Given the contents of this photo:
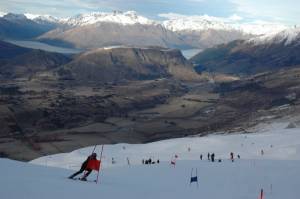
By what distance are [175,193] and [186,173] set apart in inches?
500

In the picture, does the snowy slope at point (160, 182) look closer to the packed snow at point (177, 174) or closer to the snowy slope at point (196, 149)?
the packed snow at point (177, 174)

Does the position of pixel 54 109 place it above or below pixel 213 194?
above

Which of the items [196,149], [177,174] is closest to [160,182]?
[177,174]

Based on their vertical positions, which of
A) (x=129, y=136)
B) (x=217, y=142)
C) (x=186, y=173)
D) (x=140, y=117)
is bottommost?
(x=186, y=173)

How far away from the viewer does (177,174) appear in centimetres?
2953

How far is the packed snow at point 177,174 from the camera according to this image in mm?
13711

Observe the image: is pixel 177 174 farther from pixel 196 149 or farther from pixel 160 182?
pixel 196 149

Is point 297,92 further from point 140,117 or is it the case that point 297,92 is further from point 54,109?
point 54,109

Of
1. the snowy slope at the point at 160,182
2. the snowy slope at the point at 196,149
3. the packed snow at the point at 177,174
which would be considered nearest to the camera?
the snowy slope at the point at 160,182

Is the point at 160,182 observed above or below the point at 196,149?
below

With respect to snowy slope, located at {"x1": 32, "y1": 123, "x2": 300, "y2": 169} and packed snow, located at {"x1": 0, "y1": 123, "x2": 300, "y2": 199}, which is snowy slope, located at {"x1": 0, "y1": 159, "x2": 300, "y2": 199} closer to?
packed snow, located at {"x1": 0, "y1": 123, "x2": 300, "y2": 199}

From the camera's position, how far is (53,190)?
12898 mm

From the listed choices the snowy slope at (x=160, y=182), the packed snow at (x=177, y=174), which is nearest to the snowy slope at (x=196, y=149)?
the packed snow at (x=177, y=174)

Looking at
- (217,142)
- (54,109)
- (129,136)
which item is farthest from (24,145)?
(217,142)
